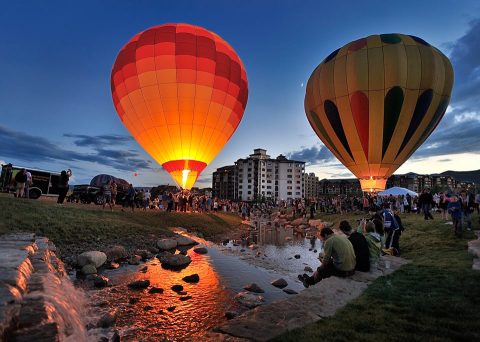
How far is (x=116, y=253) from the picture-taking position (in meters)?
13.6

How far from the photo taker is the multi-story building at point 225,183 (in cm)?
15900

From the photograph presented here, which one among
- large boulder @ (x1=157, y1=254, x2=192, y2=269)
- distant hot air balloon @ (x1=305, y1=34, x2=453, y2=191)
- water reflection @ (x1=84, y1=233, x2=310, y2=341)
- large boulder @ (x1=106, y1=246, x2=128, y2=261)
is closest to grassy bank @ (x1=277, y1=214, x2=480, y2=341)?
water reflection @ (x1=84, y1=233, x2=310, y2=341)

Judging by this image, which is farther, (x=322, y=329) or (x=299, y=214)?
(x=299, y=214)

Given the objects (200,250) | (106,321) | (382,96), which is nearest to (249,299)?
(106,321)

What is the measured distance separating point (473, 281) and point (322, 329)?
4919mm

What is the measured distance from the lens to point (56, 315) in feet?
18.7

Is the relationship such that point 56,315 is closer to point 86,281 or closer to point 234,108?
point 86,281

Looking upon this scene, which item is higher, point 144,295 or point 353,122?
point 353,122

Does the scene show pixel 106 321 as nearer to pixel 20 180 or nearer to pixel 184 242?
pixel 184 242

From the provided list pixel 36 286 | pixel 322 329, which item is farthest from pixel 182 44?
pixel 322 329

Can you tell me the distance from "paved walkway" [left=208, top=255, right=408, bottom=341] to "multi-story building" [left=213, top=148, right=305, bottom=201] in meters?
135

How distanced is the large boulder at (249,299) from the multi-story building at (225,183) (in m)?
144

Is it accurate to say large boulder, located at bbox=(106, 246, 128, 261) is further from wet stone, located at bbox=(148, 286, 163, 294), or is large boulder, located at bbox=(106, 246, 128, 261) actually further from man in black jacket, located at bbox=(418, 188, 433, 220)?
man in black jacket, located at bbox=(418, 188, 433, 220)

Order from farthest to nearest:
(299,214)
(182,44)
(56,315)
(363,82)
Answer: (299,214) → (363,82) → (182,44) → (56,315)
